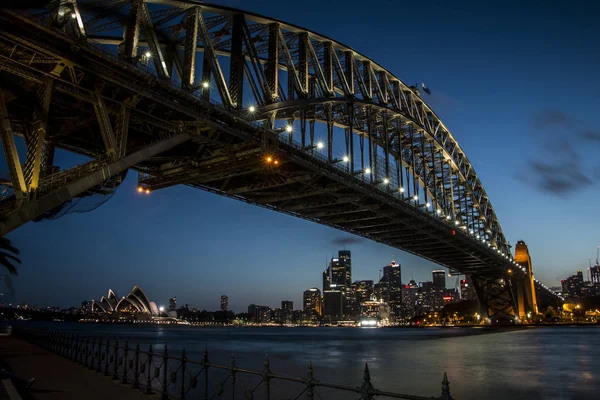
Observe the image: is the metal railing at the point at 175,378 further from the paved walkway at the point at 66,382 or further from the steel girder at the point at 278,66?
the steel girder at the point at 278,66

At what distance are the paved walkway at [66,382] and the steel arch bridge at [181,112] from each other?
518 centimetres

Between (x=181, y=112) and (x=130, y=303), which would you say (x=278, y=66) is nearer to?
(x=181, y=112)

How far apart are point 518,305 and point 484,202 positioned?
24472 millimetres

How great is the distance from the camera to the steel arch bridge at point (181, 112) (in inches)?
756

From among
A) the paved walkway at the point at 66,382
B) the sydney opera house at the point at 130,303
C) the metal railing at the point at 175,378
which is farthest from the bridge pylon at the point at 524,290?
the sydney opera house at the point at 130,303

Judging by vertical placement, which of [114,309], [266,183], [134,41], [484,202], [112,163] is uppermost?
[484,202]

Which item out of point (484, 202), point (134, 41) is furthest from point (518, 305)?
point (134, 41)

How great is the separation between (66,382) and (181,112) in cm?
1418

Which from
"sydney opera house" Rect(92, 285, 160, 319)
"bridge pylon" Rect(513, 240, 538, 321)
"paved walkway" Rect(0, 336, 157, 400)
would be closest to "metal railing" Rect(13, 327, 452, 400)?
"paved walkway" Rect(0, 336, 157, 400)

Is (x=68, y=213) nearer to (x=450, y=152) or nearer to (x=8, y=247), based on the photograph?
(x=8, y=247)

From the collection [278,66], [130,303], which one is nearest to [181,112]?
[278,66]

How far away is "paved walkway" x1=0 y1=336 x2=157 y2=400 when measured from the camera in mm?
12484

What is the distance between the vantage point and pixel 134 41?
2303 cm

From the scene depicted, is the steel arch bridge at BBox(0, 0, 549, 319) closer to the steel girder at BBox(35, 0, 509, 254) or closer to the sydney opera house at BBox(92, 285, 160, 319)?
the steel girder at BBox(35, 0, 509, 254)
